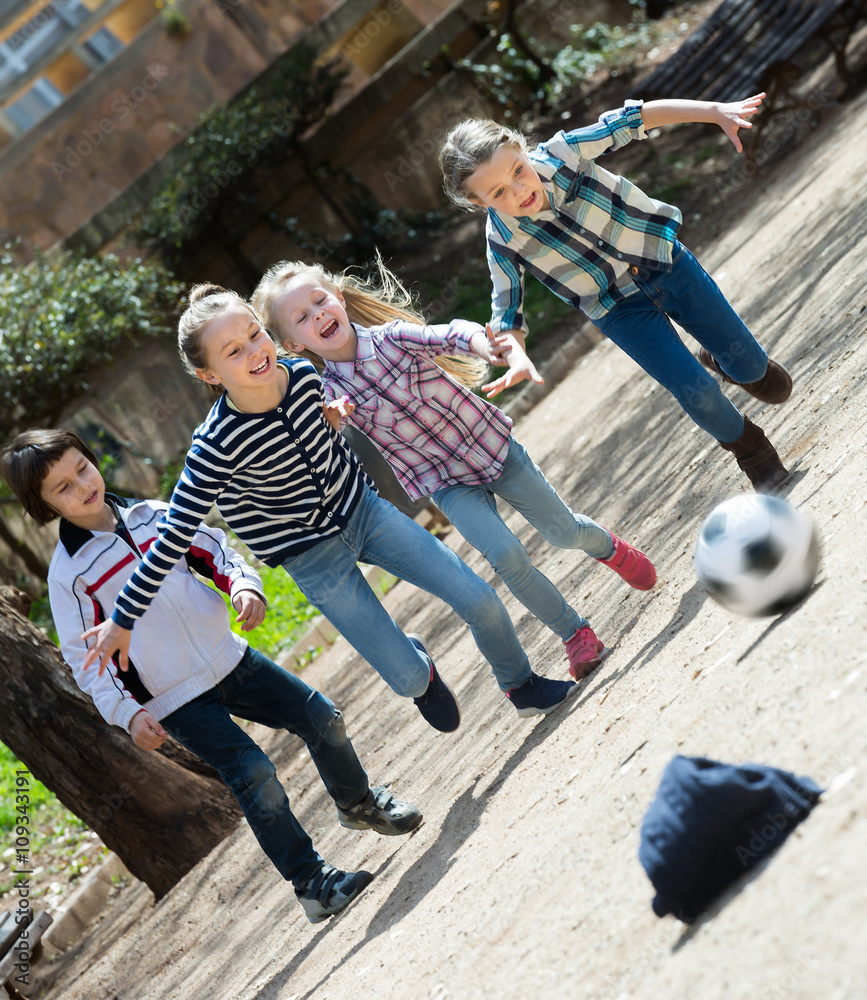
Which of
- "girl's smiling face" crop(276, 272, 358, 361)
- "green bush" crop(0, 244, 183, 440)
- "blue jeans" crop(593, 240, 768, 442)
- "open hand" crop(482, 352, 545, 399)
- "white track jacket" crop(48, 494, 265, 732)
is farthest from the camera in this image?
"green bush" crop(0, 244, 183, 440)

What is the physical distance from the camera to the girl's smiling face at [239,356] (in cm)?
354

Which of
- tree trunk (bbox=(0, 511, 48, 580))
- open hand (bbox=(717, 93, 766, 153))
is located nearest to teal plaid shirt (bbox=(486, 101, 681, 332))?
open hand (bbox=(717, 93, 766, 153))

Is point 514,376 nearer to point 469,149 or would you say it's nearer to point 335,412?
point 335,412

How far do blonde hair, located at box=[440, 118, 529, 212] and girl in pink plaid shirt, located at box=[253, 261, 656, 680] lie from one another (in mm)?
569

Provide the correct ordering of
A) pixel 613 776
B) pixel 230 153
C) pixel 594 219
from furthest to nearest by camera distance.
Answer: pixel 230 153 < pixel 594 219 < pixel 613 776

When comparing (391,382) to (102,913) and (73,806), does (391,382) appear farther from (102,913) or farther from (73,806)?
(102,913)

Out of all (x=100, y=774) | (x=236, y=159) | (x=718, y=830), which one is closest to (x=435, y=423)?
(x=718, y=830)

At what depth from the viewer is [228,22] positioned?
15.1 meters

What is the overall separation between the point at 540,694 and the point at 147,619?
4.83 feet

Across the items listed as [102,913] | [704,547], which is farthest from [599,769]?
[102,913]

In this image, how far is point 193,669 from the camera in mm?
3754

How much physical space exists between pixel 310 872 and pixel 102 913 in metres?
2.95

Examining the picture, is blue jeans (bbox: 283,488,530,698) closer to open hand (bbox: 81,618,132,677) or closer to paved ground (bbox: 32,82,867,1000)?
paved ground (bbox: 32,82,867,1000)

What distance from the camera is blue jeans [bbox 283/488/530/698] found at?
3.74 metres
